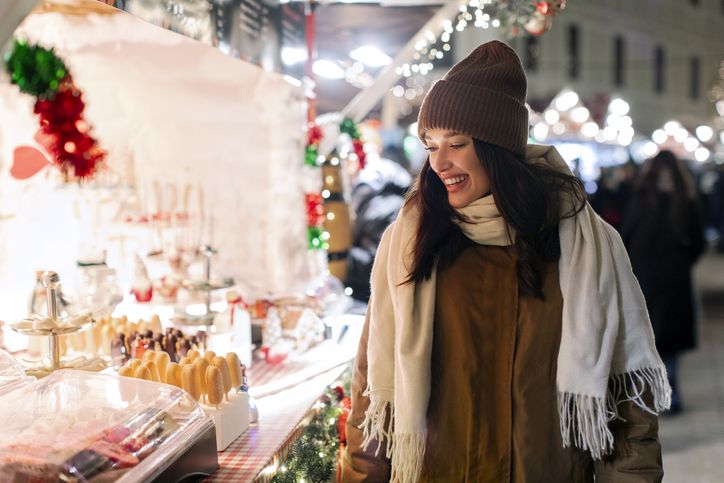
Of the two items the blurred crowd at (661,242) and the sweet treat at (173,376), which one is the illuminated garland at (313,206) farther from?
the sweet treat at (173,376)

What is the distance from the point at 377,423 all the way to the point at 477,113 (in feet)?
2.90

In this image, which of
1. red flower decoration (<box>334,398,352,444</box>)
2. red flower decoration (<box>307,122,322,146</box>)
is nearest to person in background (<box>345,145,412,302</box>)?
red flower decoration (<box>307,122,322,146</box>)

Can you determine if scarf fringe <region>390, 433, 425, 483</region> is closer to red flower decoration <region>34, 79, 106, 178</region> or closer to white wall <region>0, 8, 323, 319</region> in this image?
red flower decoration <region>34, 79, 106, 178</region>

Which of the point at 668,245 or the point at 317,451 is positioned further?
the point at 668,245

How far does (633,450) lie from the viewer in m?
1.76

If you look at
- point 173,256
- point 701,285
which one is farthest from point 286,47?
point 701,285

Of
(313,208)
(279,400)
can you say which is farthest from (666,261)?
(279,400)

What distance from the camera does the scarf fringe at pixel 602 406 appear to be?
1.71 m

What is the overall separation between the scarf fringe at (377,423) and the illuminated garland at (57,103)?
71.3 inches

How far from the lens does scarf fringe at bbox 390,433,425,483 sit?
1817mm

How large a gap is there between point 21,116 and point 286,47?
1437 mm

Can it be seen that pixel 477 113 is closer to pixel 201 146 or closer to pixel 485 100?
pixel 485 100

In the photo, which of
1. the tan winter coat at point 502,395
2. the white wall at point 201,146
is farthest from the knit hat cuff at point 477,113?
the white wall at point 201,146

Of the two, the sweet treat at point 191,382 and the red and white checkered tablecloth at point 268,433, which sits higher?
the sweet treat at point 191,382
